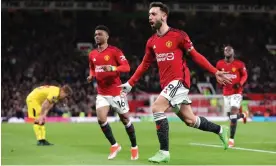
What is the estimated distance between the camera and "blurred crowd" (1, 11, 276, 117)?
3350cm

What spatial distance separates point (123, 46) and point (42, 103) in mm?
23016

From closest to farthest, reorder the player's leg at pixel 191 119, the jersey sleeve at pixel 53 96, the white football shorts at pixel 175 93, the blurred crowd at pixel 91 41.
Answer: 1. the white football shorts at pixel 175 93
2. the player's leg at pixel 191 119
3. the jersey sleeve at pixel 53 96
4. the blurred crowd at pixel 91 41

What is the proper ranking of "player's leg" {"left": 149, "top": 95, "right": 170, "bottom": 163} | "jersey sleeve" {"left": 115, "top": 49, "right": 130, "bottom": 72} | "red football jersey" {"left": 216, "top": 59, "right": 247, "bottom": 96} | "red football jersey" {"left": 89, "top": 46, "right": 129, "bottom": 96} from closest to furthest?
"player's leg" {"left": 149, "top": 95, "right": 170, "bottom": 163}
"jersey sleeve" {"left": 115, "top": 49, "right": 130, "bottom": 72}
"red football jersey" {"left": 89, "top": 46, "right": 129, "bottom": 96}
"red football jersey" {"left": 216, "top": 59, "right": 247, "bottom": 96}

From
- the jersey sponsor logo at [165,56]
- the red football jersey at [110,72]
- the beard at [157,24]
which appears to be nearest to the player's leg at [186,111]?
the jersey sponsor logo at [165,56]

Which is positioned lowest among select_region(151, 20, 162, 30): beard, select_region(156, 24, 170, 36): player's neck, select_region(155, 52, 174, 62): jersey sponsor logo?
select_region(155, 52, 174, 62): jersey sponsor logo

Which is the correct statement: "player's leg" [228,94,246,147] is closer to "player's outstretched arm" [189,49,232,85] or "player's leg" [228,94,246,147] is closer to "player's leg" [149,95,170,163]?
"player's leg" [149,95,170,163]

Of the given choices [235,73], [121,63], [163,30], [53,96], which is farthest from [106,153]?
[235,73]

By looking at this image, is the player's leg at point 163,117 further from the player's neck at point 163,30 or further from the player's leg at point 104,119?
the player's leg at point 104,119

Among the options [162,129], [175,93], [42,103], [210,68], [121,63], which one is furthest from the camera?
[42,103]

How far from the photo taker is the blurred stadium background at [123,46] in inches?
1220

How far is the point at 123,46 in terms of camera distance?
3838 centimetres

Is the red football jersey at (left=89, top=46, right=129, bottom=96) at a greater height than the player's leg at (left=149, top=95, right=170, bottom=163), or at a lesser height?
greater

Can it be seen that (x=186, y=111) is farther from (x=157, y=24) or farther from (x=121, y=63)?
(x=121, y=63)

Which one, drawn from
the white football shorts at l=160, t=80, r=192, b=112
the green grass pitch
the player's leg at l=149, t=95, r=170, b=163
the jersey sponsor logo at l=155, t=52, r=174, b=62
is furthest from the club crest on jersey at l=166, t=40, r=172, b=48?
the green grass pitch
